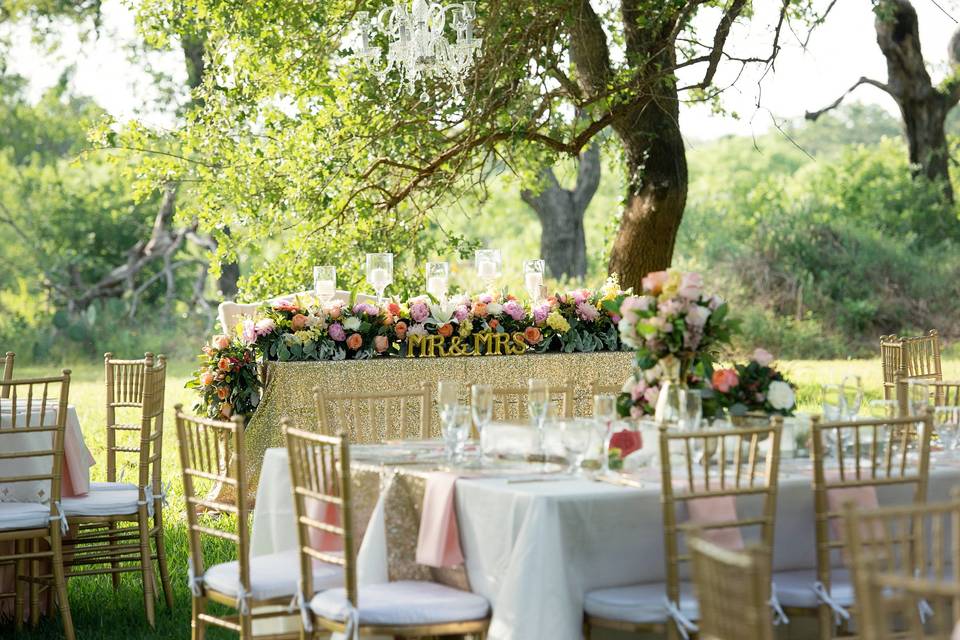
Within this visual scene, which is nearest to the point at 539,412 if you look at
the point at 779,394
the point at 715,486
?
the point at 715,486

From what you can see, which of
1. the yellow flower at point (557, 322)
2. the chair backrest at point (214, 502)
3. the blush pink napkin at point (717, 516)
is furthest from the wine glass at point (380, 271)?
the blush pink napkin at point (717, 516)

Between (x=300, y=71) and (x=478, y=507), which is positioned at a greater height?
(x=300, y=71)

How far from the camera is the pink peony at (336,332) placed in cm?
784

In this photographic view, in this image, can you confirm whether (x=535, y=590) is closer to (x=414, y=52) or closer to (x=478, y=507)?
(x=478, y=507)

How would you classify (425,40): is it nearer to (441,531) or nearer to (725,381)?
(725,381)

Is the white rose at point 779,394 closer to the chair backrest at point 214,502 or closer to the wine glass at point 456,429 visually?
the wine glass at point 456,429

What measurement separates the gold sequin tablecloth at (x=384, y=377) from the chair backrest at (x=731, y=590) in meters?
4.80

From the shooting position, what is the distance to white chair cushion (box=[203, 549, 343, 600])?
4105 millimetres

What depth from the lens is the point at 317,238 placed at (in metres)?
11.2

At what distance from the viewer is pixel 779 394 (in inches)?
173

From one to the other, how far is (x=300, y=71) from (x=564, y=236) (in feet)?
40.2

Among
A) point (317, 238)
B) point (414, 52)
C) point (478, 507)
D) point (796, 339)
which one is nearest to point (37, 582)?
point (478, 507)

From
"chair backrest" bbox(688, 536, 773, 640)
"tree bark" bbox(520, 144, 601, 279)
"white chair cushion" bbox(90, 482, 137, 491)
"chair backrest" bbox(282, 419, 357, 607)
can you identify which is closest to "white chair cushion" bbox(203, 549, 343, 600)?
"chair backrest" bbox(282, 419, 357, 607)

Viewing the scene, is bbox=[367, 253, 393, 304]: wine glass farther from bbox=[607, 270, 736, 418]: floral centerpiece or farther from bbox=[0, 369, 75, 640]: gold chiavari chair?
bbox=[607, 270, 736, 418]: floral centerpiece
